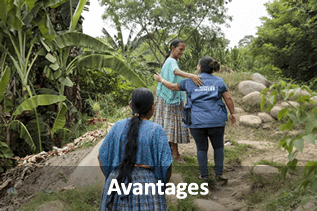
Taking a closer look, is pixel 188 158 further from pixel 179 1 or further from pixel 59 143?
pixel 179 1

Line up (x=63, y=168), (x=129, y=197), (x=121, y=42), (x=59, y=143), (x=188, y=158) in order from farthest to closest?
(x=121, y=42), (x=59, y=143), (x=188, y=158), (x=63, y=168), (x=129, y=197)

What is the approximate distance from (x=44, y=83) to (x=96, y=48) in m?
1.72

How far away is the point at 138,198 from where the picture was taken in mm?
1991

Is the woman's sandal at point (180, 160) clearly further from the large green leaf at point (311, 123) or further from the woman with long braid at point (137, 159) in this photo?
the large green leaf at point (311, 123)

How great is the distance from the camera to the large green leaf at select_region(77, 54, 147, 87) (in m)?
6.46

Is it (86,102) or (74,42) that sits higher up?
(74,42)

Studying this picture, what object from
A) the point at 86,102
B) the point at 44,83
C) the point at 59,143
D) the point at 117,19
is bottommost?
the point at 59,143

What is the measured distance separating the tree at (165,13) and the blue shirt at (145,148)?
16.3m

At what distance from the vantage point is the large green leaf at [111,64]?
646cm

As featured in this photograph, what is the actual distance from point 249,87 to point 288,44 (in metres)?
6.13

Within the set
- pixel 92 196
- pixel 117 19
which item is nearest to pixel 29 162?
pixel 92 196

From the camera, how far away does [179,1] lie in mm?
18188

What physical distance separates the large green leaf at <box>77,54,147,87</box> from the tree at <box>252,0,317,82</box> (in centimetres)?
721

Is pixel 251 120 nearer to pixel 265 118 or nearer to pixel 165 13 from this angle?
pixel 265 118
